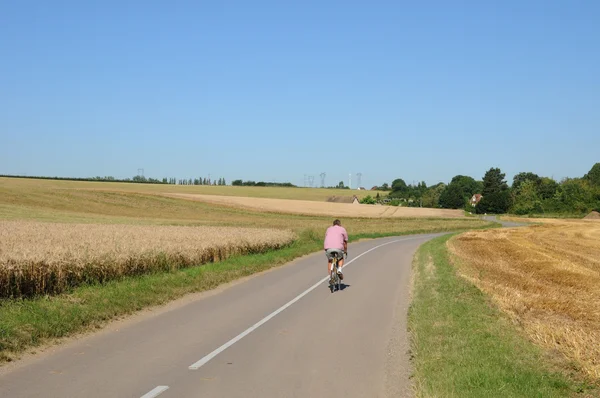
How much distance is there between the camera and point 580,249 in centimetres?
3744

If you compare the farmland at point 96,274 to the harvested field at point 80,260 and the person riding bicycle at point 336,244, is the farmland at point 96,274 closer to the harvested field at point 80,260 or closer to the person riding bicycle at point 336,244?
the harvested field at point 80,260

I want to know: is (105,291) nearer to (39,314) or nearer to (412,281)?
(39,314)

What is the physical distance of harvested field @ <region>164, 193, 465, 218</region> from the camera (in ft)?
308

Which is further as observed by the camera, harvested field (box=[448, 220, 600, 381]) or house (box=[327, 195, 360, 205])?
house (box=[327, 195, 360, 205])

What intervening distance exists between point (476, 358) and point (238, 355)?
3.55 meters

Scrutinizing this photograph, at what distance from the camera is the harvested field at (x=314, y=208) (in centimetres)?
9381

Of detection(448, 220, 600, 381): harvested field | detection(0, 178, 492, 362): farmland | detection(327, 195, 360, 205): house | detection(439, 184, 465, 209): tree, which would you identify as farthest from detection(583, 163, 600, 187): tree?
detection(0, 178, 492, 362): farmland

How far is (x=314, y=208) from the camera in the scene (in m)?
100

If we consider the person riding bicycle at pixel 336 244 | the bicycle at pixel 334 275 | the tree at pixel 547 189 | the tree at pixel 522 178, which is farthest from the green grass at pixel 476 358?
the tree at pixel 522 178

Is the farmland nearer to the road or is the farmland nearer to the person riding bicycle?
the road

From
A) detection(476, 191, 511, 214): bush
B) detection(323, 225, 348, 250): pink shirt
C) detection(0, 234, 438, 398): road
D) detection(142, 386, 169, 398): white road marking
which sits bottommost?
detection(0, 234, 438, 398): road

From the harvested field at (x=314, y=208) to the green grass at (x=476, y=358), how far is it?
77.8 m

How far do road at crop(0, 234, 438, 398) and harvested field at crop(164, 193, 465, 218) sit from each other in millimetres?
76470

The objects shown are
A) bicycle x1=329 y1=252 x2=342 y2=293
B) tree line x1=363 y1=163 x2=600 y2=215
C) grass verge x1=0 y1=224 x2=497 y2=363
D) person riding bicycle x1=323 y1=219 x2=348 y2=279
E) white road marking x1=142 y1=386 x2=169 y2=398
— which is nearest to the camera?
white road marking x1=142 y1=386 x2=169 y2=398
